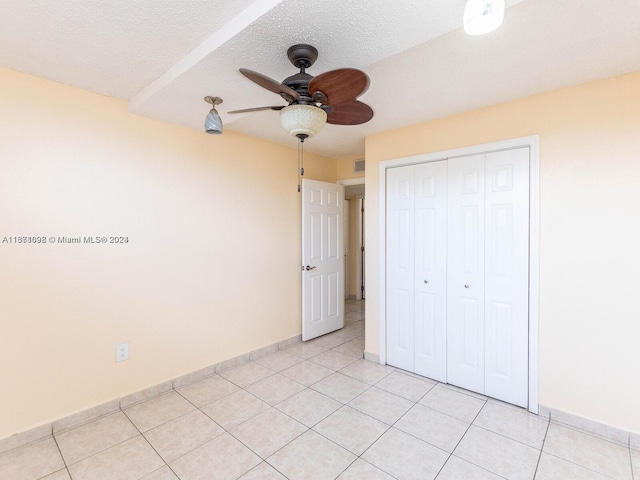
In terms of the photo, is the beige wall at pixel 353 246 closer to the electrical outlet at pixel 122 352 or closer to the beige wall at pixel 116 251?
the beige wall at pixel 116 251

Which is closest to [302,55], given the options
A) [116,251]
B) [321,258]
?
[116,251]

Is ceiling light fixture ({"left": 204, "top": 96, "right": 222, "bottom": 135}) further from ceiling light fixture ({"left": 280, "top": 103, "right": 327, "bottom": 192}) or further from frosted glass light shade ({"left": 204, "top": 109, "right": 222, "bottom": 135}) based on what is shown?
ceiling light fixture ({"left": 280, "top": 103, "right": 327, "bottom": 192})

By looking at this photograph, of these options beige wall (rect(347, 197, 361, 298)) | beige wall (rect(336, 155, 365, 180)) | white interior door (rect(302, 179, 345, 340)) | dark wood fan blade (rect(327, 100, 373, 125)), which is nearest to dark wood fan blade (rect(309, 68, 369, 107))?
dark wood fan blade (rect(327, 100, 373, 125))

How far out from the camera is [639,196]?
6.12ft

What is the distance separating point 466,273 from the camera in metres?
2.57

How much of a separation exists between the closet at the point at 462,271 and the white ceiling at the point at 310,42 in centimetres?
69

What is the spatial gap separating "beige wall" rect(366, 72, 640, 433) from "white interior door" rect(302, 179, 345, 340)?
2.07 meters

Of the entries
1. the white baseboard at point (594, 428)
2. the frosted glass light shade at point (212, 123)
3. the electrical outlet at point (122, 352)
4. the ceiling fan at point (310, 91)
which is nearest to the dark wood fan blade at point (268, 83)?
the ceiling fan at point (310, 91)

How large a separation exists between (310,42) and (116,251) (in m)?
2.02

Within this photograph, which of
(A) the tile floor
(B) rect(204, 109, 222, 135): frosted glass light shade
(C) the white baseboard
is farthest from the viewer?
(B) rect(204, 109, 222, 135): frosted glass light shade

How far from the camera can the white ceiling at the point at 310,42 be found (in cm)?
Answer: 132

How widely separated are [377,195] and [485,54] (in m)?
1.55

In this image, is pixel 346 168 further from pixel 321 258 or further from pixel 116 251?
pixel 116 251

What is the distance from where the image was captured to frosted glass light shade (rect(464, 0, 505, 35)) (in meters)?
0.97
